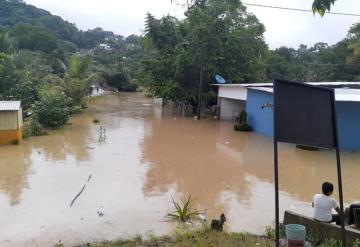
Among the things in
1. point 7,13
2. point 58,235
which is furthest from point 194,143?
point 7,13

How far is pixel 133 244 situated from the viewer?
254 inches

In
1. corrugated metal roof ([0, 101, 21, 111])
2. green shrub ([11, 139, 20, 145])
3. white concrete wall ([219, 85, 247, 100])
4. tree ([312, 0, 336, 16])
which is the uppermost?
white concrete wall ([219, 85, 247, 100])

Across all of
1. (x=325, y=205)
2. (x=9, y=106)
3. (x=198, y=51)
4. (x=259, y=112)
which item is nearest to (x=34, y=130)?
(x=9, y=106)

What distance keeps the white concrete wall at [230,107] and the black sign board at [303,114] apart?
21.8 meters

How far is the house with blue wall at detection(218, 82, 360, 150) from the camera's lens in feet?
53.4

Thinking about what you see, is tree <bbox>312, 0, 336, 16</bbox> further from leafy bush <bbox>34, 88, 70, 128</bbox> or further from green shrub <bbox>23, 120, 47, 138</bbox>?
leafy bush <bbox>34, 88, 70, 128</bbox>

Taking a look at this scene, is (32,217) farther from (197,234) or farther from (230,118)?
(230,118)

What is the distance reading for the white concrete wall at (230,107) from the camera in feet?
87.4

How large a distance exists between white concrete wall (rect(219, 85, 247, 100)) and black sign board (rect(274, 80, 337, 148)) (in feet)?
60.2

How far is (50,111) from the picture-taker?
65.9 ft

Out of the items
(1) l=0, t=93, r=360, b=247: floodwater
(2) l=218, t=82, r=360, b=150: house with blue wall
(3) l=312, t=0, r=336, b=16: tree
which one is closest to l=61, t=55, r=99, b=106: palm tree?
(1) l=0, t=93, r=360, b=247: floodwater

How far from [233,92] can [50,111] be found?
10.4 meters

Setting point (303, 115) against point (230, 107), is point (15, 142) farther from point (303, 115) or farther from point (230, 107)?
point (230, 107)

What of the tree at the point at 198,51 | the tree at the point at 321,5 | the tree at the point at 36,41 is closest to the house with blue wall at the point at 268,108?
the tree at the point at 198,51
